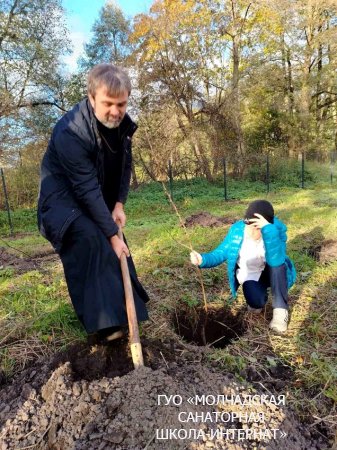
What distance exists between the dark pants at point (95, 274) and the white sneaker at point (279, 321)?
119cm

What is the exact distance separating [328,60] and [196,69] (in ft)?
28.7

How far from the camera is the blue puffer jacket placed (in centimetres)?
271

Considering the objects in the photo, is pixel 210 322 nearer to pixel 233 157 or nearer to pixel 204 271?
pixel 204 271

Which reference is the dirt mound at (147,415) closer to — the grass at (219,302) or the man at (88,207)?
the grass at (219,302)

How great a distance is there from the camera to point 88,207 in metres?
2.24

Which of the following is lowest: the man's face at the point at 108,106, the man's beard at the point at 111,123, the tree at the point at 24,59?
the man's beard at the point at 111,123

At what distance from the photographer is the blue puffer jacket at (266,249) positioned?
8.88 feet

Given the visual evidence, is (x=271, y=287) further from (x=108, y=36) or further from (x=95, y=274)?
(x=108, y=36)

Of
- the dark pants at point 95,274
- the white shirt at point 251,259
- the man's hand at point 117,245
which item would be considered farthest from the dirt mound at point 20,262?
the white shirt at point 251,259

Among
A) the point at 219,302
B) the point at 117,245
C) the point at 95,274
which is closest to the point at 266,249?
the point at 219,302

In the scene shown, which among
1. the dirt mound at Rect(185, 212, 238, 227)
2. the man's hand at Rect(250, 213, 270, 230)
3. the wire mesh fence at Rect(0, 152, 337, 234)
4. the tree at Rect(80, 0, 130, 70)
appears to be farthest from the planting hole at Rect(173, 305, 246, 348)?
the tree at Rect(80, 0, 130, 70)

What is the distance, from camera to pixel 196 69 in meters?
15.1

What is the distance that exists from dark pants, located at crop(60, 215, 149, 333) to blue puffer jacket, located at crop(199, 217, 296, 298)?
2.64ft

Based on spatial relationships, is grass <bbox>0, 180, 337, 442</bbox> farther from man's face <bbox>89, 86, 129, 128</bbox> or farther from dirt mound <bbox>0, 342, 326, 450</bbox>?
man's face <bbox>89, 86, 129, 128</bbox>
